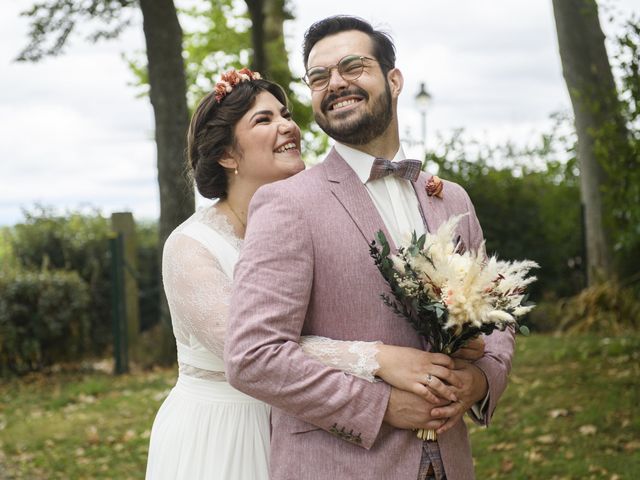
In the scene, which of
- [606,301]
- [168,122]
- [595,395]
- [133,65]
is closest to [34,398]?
[168,122]

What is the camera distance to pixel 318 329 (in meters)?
2.54

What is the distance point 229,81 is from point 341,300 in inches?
59.1

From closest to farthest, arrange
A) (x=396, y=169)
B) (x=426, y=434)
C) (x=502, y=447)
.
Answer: (x=426, y=434)
(x=396, y=169)
(x=502, y=447)

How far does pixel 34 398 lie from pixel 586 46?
8.18 m

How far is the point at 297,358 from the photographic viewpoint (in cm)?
234

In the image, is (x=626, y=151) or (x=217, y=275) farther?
(x=626, y=151)

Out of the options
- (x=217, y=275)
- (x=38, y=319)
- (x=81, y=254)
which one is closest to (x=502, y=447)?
(x=217, y=275)

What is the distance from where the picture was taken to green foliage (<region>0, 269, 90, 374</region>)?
37.1ft

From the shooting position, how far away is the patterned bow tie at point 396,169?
2736 mm

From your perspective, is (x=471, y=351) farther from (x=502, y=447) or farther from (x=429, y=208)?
(x=502, y=447)

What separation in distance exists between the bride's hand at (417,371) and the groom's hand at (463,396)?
0.04 m

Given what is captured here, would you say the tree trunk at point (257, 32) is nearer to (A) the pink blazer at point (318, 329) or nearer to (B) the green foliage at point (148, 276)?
(B) the green foliage at point (148, 276)

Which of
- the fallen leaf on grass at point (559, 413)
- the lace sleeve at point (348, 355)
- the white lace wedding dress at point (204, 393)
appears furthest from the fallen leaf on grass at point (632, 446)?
the lace sleeve at point (348, 355)

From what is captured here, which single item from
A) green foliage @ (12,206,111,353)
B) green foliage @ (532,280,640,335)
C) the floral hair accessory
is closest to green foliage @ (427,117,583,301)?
green foliage @ (532,280,640,335)
